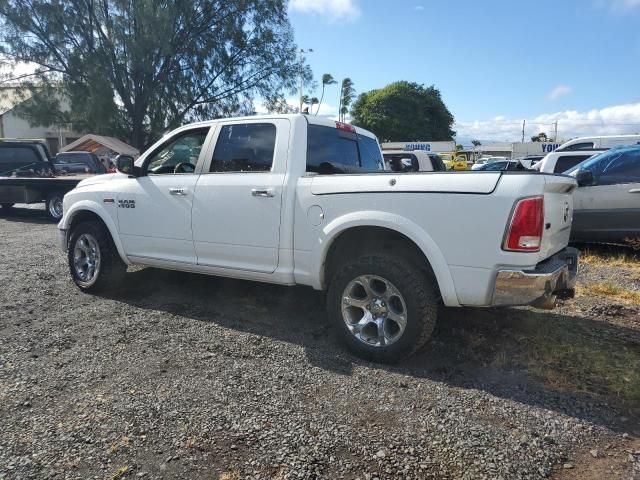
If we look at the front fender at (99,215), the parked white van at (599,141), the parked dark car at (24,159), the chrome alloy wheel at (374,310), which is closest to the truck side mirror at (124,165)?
the front fender at (99,215)

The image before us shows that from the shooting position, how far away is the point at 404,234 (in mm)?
3471

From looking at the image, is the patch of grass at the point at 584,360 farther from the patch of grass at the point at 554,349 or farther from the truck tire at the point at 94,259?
the truck tire at the point at 94,259

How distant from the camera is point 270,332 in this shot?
4.33 metres

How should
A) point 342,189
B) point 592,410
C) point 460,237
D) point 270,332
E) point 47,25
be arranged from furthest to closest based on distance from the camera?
point 47,25 → point 270,332 → point 342,189 → point 460,237 → point 592,410

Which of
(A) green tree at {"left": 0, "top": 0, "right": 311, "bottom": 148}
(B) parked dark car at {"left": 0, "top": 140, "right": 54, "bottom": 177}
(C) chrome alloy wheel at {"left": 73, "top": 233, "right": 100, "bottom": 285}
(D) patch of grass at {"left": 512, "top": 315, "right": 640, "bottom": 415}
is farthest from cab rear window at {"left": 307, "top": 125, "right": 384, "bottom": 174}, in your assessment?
(A) green tree at {"left": 0, "top": 0, "right": 311, "bottom": 148}

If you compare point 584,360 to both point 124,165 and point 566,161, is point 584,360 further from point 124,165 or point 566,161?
point 566,161

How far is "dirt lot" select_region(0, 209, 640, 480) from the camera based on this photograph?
254 centimetres

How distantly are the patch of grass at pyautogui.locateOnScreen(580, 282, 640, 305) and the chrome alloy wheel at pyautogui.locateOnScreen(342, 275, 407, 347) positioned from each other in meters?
2.98

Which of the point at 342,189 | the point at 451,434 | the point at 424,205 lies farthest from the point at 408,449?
the point at 342,189

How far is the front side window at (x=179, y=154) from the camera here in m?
4.83

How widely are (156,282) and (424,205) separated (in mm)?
3810

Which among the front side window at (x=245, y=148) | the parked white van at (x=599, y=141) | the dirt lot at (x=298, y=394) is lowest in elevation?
the dirt lot at (x=298, y=394)

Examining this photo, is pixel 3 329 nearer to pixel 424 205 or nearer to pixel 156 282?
pixel 156 282

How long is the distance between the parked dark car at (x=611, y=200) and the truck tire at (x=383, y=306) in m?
4.68
